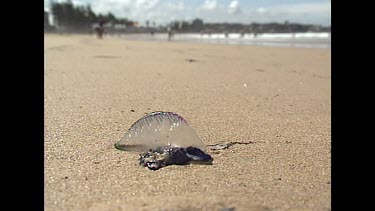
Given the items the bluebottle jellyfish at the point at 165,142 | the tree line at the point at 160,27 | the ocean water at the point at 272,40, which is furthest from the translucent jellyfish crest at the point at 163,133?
the tree line at the point at 160,27

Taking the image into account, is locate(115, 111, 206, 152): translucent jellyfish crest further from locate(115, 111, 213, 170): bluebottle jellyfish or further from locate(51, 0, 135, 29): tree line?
locate(51, 0, 135, 29): tree line

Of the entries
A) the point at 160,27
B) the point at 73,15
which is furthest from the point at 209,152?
the point at 160,27

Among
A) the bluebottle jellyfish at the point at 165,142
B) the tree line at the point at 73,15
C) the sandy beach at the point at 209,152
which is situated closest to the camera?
the sandy beach at the point at 209,152

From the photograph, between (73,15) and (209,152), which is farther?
(73,15)

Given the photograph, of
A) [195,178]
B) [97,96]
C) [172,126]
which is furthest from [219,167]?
[97,96]

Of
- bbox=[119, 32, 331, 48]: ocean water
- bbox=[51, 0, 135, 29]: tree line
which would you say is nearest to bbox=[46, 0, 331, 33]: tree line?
bbox=[51, 0, 135, 29]: tree line

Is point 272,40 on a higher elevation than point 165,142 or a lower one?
higher

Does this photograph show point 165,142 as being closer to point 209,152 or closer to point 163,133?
point 163,133

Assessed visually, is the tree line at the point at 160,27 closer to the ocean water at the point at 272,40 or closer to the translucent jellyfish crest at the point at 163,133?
the ocean water at the point at 272,40
